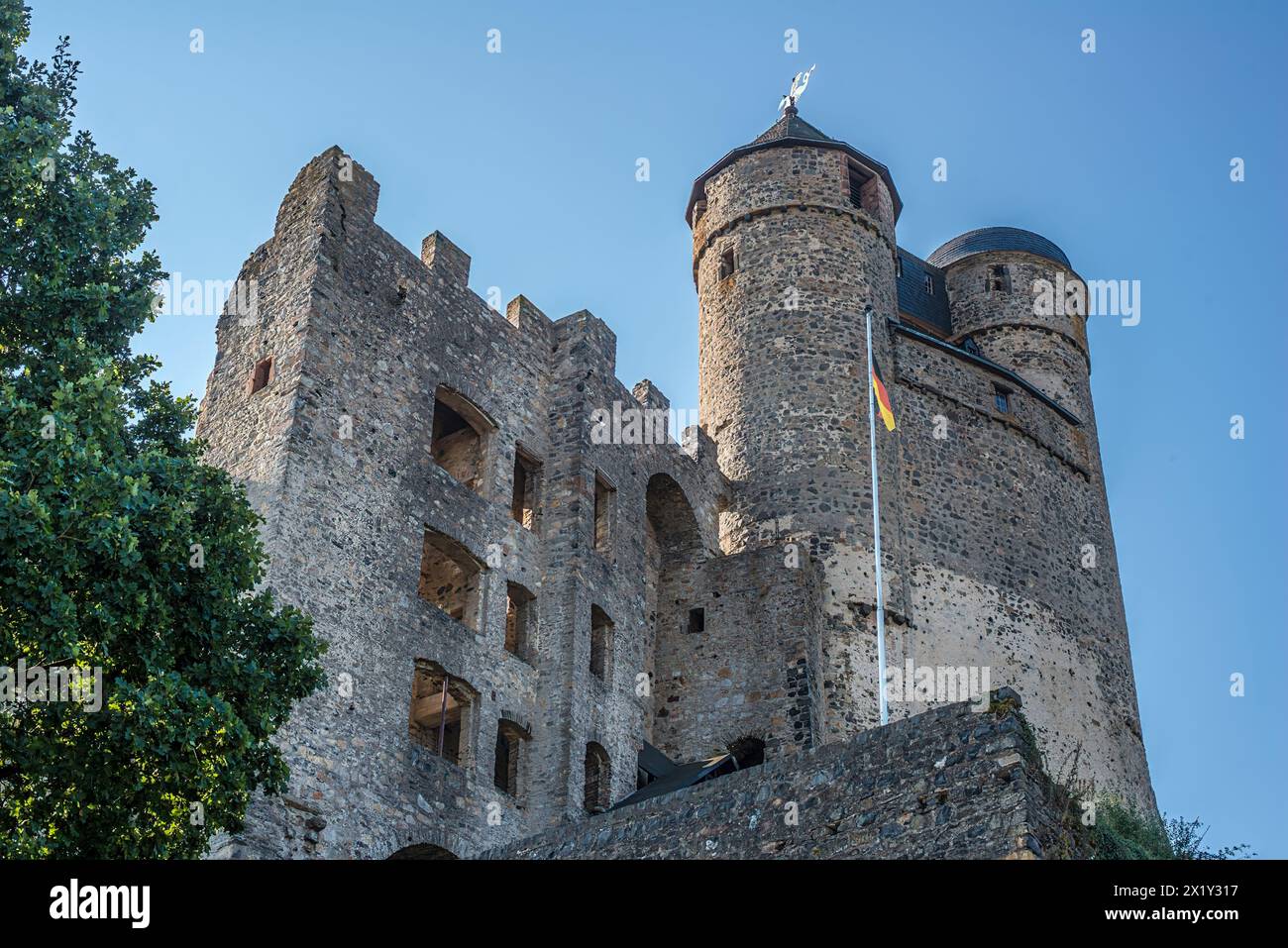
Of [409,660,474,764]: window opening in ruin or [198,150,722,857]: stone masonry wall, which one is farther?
[409,660,474,764]: window opening in ruin

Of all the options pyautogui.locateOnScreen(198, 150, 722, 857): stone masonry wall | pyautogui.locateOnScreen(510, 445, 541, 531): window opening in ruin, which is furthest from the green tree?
pyautogui.locateOnScreen(510, 445, 541, 531): window opening in ruin

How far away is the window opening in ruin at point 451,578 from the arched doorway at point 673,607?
15.9 feet

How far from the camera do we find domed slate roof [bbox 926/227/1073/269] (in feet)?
119

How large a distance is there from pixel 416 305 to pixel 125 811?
12058 millimetres

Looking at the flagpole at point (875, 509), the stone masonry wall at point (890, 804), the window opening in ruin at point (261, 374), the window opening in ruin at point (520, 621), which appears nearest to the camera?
the stone masonry wall at point (890, 804)

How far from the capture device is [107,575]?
11969 mm

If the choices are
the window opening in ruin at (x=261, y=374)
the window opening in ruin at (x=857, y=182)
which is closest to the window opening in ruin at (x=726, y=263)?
the window opening in ruin at (x=857, y=182)

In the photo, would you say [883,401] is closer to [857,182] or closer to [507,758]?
[857,182]

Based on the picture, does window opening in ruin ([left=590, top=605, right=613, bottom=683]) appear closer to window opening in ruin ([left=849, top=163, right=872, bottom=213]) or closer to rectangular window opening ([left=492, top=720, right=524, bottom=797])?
rectangular window opening ([left=492, top=720, right=524, bottom=797])

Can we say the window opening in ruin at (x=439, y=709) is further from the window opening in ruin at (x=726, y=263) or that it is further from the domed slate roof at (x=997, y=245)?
the domed slate roof at (x=997, y=245)

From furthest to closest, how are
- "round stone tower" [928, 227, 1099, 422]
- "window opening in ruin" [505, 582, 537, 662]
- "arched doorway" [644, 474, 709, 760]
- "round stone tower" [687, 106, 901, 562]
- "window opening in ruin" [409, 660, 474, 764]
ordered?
"round stone tower" [928, 227, 1099, 422]
"round stone tower" [687, 106, 901, 562]
"arched doorway" [644, 474, 709, 760]
"window opening in ruin" [505, 582, 537, 662]
"window opening in ruin" [409, 660, 474, 764]

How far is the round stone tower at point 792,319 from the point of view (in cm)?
2792

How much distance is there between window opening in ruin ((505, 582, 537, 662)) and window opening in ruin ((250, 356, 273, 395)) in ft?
15.3
